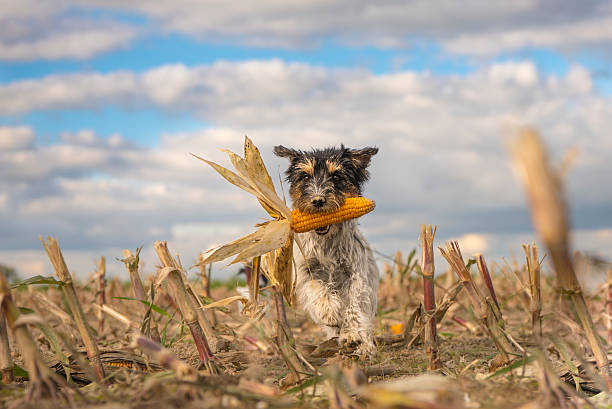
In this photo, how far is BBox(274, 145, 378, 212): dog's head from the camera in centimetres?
626

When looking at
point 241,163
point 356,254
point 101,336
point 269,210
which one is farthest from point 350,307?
point 101,336

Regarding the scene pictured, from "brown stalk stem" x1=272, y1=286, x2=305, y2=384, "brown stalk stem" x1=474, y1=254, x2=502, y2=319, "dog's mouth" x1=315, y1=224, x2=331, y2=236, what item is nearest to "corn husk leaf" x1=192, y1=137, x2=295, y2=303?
"brown stalk stem" x1=272, y1=286, x2=305, y2=384

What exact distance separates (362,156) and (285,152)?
1081mm

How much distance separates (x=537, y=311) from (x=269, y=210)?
90.1 inches

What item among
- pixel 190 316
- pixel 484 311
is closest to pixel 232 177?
pixel 190 316

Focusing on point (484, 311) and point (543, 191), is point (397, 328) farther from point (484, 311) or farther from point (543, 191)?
point (543, 191)

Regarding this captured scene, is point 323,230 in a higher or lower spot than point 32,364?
higher

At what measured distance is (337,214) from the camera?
20.9ft

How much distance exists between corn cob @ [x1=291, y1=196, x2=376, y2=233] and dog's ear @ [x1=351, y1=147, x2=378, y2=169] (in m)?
0.87

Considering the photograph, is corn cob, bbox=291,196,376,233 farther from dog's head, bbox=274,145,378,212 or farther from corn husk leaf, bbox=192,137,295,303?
corn husk leaf, bbox=192,137,295,303

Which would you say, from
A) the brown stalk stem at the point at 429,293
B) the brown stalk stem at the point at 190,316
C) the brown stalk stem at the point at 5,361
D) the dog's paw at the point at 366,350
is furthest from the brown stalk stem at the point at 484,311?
the brown stalk stem at the point at 5,361

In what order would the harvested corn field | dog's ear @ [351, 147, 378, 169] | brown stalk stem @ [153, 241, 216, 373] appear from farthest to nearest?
dog's ear @ [351, 147, 378, 169]
brown stalk stem @ [153, 241, 216, 373]
the harvested corn field

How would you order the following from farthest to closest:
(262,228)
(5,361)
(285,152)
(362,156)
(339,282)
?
(285,152) < (362,156) < (339,282) < (262,228) < (5,361)

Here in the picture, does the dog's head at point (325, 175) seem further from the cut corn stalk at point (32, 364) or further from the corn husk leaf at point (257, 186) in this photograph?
the cut corn stalk at point (32, 364)
